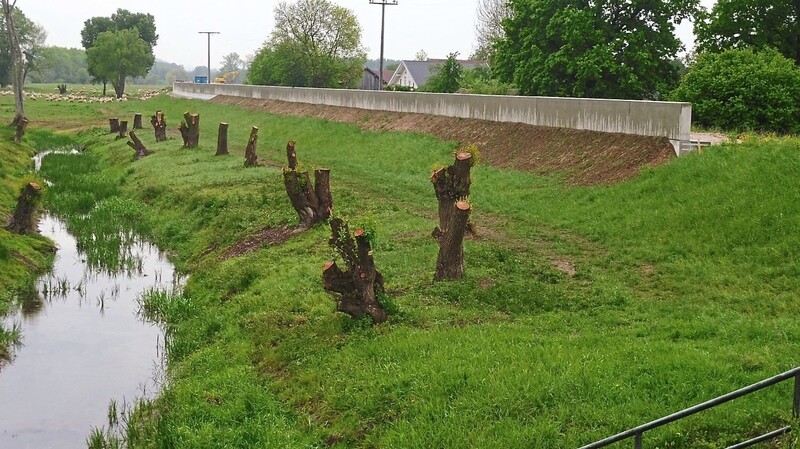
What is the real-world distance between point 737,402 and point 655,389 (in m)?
0.73

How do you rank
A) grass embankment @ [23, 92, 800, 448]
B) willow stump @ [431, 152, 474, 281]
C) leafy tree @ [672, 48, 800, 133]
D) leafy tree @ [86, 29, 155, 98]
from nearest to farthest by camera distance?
grass embankment @ [23, 92, 800, 448]
willow stump @ [431, 152, 474, 281]
leafy tree @ [672, 48, 800, 133]
leafy tree @ [86, 29, 155, 98]

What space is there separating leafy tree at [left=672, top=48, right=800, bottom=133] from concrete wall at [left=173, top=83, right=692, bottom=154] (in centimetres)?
245

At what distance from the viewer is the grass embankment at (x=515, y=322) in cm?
792

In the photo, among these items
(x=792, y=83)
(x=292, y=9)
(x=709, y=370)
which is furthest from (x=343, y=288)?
(x=292, y=9)

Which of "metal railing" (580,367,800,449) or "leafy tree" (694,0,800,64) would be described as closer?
"metal railing" (580,367,800,449)

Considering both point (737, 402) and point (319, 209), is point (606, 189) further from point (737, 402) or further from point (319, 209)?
point (737, 402)

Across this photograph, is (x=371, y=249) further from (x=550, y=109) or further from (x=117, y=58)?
(x=117, y=58)

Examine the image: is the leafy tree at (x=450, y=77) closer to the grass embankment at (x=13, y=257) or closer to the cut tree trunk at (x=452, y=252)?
the grass embankment at (x=13, y=257)

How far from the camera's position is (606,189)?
18.4 meters

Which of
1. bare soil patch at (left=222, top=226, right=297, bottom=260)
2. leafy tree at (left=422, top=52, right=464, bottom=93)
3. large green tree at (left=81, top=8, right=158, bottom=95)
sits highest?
large green tree at (left=81, top=8, right=158, bottom=95)

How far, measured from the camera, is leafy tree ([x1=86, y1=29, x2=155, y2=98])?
8938 cm

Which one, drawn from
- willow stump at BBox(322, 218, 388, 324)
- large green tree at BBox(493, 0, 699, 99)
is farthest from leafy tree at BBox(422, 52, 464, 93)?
willow stump at BBox(322, 218, 388, 324)

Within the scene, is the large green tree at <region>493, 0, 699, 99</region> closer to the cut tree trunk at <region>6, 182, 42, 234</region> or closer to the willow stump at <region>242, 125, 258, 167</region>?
the willow stump at <region>242, 125, 258, 167</region>

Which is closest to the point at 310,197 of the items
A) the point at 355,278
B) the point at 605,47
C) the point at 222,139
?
the point at 355,278
